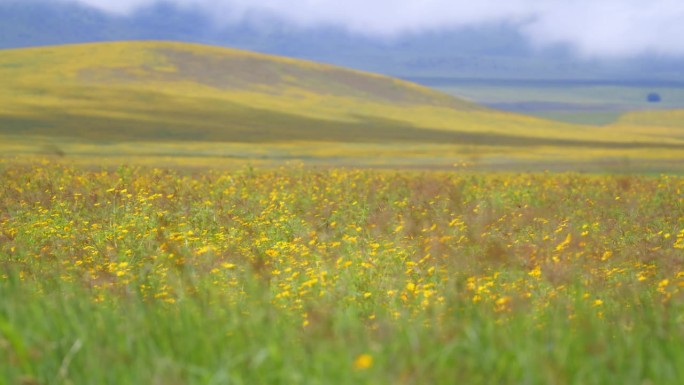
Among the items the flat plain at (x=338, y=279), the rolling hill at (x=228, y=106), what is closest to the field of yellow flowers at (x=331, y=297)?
the flat plain at (x=338, y=279)

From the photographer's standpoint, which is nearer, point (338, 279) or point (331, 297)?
point (331, 297)

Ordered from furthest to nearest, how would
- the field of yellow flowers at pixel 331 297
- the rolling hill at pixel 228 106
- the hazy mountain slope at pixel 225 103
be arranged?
1. the hazy mountain slope at pixel 225 103
2. the rolling hill at pixel 228 106
3. the field of yellow flowers at pixel 331 297

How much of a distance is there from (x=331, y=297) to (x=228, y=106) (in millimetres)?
80371

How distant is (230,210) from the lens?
1467 centimetres

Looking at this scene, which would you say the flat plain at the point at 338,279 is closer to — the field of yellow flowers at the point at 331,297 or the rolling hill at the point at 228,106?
the field of yellow flowers at the point at 331,297

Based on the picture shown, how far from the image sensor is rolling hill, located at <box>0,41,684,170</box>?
6756 centimetres

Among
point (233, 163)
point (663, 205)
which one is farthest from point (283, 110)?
point (663, 205)

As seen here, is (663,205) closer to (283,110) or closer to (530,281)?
(530,281)

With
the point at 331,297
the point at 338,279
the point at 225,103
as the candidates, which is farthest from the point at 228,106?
the point at 331,297

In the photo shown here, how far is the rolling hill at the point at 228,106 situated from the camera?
67.6m

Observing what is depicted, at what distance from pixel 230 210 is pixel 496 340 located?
9.98 meters

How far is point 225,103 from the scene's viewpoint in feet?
291

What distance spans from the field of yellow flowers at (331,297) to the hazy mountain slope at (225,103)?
149 feet

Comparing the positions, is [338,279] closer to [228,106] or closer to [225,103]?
[228,106]
